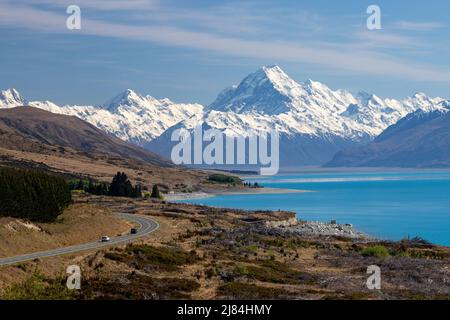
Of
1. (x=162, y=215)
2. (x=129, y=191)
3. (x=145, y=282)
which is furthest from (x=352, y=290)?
(x=129, y=191)

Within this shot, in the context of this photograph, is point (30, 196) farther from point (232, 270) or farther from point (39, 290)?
point (39, 290)

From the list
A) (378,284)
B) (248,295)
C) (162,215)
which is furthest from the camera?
(162,215)

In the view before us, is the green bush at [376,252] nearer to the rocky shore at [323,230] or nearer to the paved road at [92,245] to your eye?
the paved road at [92,245]

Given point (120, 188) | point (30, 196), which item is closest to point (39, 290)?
point (30, 196)

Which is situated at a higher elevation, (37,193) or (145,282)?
(37,193)

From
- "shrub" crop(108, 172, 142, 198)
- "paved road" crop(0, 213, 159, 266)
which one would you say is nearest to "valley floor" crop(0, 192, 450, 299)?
"paved road" crop(0, 213, 159, 266)

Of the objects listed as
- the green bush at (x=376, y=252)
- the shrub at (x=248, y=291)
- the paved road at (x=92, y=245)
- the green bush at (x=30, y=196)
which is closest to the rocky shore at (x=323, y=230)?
the paved road at (x=92, y=245)
